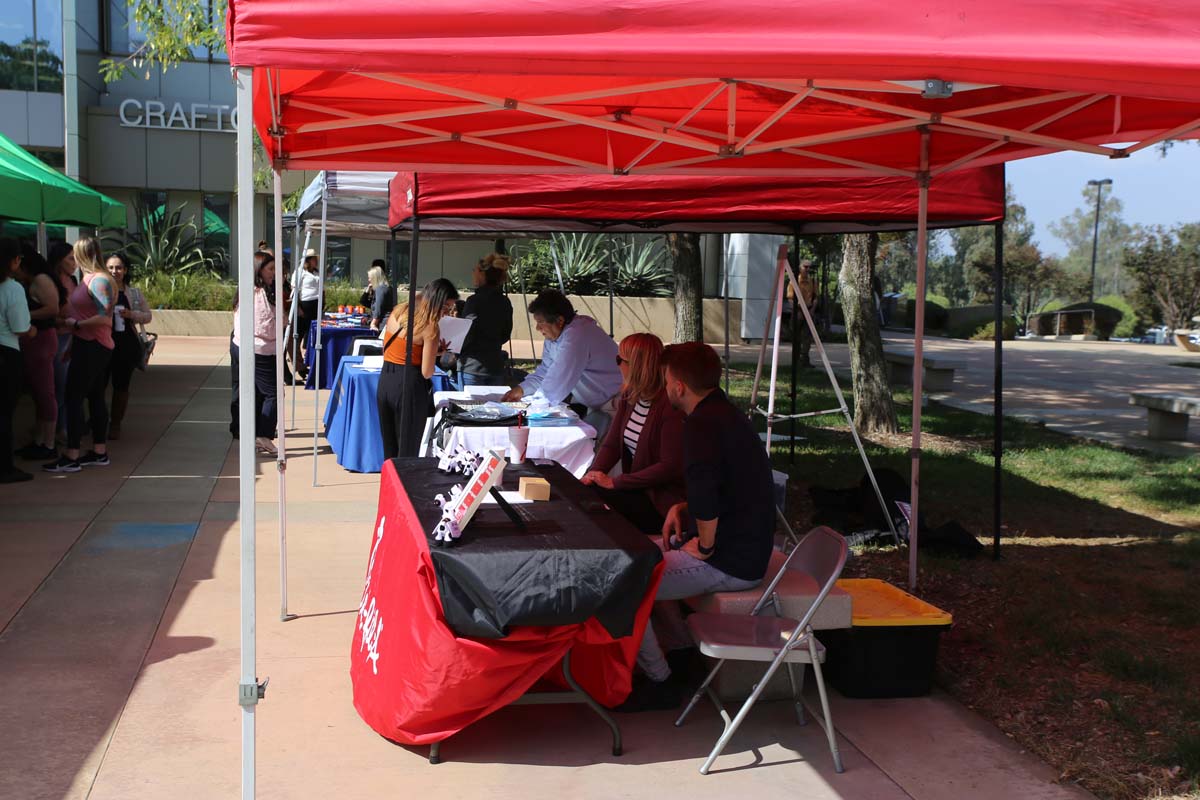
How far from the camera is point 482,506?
4.51 metres

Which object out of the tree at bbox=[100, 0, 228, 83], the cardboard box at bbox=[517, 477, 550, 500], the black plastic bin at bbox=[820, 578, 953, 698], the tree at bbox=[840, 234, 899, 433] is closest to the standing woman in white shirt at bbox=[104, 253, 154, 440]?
the tree at bbox=[100, 0, 228, 83]

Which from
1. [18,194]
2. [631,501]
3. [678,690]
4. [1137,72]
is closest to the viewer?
[1137,72]

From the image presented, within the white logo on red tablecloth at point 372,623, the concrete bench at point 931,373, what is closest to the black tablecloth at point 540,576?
the white logo on red tablecloth at point 372,623

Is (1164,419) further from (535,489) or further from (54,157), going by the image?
(54,157)

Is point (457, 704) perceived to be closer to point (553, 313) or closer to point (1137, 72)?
point (1137, 72)

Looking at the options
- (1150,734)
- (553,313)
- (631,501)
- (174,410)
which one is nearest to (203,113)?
(174,410)

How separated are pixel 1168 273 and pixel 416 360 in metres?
34.2

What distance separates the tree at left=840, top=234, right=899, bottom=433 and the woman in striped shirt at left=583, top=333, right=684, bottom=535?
5.65 metres

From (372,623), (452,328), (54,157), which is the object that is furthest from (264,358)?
(54,157)

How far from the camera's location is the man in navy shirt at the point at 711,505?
4422 millimetres

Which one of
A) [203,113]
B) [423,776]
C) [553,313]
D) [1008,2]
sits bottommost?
[423,776]

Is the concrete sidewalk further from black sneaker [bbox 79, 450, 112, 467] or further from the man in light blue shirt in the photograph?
black sneaker [bbox 79, 450, 112, 467]

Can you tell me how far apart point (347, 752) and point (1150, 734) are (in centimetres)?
314

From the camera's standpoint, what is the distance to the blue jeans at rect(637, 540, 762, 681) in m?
4.50
